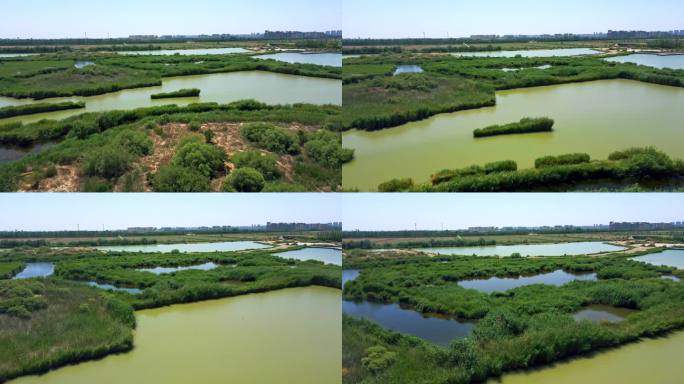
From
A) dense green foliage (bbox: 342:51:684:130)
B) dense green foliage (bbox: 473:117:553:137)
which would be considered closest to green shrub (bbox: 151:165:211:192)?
dense green foliage (bbox: 342:51:684:130)

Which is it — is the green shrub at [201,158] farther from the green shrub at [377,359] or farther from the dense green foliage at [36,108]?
the green shrub at [377,359]

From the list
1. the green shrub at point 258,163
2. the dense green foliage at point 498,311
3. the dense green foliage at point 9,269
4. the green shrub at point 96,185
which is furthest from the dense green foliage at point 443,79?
the dense green foliage at point 9,269

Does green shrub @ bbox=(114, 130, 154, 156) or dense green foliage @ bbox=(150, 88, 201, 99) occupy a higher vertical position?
dense green foliage @ bbox=(150, 88, 201, 99)

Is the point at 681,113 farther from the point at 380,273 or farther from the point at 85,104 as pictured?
the point at 85,104

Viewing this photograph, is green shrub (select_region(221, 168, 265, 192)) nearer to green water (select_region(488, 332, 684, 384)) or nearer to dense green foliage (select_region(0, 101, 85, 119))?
dense green foliage (select_region(0, 101, 85, 119))

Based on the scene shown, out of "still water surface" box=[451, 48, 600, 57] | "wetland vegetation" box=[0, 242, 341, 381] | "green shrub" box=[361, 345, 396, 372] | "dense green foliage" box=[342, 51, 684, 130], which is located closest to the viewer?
"green shrub" box=[361, 345, 396, 372]

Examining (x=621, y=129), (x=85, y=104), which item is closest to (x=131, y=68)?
(x=85, y=104)

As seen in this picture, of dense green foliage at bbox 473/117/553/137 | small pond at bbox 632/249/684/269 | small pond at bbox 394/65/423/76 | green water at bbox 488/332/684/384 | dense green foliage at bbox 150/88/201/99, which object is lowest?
green water at bbox 488/332/684/384
